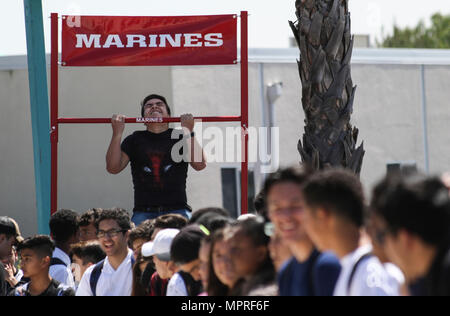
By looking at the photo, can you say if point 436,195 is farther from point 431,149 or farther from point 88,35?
point 431,149

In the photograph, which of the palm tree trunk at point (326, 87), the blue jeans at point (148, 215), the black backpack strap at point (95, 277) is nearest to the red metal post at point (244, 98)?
the palm tree trunk at point (326, 87)

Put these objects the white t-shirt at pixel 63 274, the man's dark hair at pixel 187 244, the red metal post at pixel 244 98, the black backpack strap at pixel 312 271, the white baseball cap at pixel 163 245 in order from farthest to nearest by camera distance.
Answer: the red metal post at pixel 244 98, the white t-shirt at pixel 63 274, the white baseball cap at pixel 163 245, the man's dark hair at pixel 187 244, the black backpack strap at pixel 312 271

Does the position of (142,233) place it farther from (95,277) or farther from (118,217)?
(95,277)

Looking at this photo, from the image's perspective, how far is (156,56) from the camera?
7926mm

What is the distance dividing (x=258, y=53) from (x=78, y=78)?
3988 millimetres

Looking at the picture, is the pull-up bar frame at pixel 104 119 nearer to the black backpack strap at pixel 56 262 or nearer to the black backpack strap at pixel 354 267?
the black backpack strap at pixel 56 262

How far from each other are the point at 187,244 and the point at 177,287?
25cm

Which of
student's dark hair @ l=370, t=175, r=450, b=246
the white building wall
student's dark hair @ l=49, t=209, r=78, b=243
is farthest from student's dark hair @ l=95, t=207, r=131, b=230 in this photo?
the white building wall

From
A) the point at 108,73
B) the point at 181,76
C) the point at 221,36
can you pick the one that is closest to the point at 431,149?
the point at 181,76

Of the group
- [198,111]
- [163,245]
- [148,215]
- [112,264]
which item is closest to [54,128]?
[148,215]

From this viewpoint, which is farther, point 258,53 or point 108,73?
point 258,53

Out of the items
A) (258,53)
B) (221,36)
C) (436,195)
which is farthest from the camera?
(258,53)

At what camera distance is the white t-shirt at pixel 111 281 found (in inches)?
220

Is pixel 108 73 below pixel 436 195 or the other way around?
the other way around
